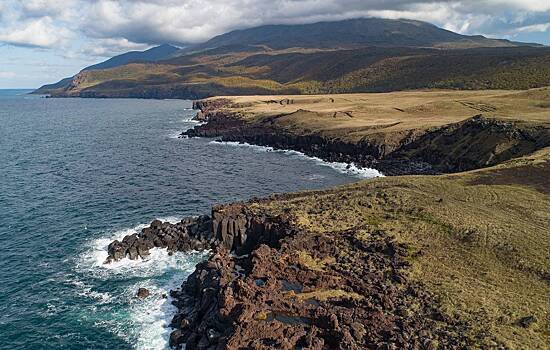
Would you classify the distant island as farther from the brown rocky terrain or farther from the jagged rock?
the brown rocky terrain

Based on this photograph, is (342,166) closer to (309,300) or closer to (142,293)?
(142,293)

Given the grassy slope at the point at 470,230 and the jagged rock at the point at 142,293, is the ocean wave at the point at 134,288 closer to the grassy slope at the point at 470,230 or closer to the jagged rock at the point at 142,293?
the jagged rock at the point at 142,293

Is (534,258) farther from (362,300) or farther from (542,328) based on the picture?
(362,300)

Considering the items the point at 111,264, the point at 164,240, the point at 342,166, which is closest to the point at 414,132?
the point at 342,166

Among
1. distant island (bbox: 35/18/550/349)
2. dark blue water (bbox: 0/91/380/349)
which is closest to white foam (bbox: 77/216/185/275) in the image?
dark blue water (bbox: 0/91/380/349)

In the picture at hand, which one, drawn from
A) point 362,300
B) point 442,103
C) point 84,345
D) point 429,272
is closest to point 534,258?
point 429,272
